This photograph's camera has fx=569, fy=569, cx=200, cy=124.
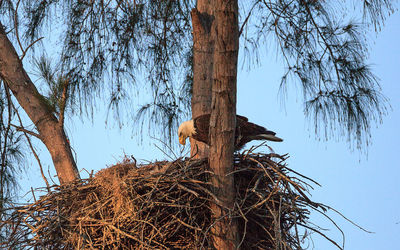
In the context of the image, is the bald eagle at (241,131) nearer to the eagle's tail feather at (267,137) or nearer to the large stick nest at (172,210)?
the eagle's tail feather at (267,137)

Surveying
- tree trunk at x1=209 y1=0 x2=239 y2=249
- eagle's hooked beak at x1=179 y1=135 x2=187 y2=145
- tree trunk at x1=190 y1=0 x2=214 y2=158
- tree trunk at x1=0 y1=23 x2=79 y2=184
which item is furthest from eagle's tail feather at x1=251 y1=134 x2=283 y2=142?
tree trunk at x1=0 y1=23 x2=79 y2=184

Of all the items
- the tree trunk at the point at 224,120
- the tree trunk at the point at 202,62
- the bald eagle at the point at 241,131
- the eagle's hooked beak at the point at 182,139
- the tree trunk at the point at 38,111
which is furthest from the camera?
the eagle's hooked beak at the point at 182,139

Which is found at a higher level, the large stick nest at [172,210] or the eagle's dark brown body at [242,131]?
the eagle's dark brown body at [242,131]

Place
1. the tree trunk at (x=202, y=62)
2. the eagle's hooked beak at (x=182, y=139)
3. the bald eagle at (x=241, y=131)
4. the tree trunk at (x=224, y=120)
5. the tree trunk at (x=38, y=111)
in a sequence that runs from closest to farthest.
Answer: the tree trunk at (x=224, y=120) → the bald eagle at (x=241, y=131) → the tree trunk at (x=202, y=62) → the tree trunk at (x=38, y=111) → the eagle's hooked beak at (x=182, y=139)

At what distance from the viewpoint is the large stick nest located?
2.76m

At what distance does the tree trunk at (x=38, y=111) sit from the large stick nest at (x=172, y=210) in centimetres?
69

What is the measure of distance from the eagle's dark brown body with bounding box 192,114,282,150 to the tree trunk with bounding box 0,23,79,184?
89 centimetres

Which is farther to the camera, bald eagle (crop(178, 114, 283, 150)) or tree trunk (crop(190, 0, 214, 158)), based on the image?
tree trunk (crop(190, 0, 214, 158))

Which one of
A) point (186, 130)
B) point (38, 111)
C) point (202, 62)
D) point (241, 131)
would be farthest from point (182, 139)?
point (38, 111)

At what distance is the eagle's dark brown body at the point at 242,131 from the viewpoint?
3.22m

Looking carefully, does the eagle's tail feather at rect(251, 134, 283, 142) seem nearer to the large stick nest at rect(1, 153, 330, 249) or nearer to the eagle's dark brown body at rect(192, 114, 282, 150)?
the eagle's dark brown body at rect(192, 114, 282, 150)

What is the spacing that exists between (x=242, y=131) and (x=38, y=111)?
57.2 inches

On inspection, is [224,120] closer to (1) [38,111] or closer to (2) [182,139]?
(2) [182,139]

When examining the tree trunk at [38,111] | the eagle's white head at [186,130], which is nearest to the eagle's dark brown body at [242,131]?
the eagle's white head at [186,130]
